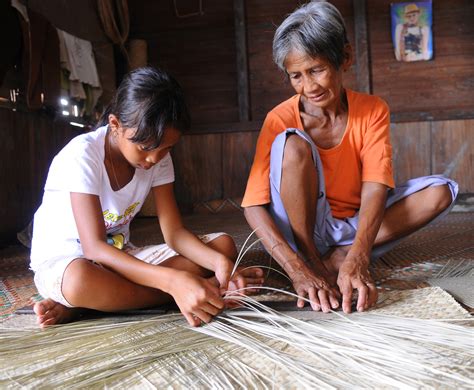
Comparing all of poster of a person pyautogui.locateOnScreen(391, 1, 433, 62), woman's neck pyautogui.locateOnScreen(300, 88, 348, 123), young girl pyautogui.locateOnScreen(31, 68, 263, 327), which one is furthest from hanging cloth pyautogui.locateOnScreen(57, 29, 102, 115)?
poster of a person pyautogui.locateOnScreen(391, 1, 433, 62)

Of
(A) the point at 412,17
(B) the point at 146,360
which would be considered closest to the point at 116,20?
(A) the point at 412,17

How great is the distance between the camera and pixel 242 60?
14.0ft

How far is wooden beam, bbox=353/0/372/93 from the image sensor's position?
4.15 metres

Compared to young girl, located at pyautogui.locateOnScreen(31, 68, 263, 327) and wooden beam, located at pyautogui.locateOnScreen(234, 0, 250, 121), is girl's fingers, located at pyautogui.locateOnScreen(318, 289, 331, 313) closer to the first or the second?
young girl, located at pyautogui.locateOnScreen(31, 68, 263, 327)

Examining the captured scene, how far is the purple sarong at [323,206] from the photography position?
158 centimetres

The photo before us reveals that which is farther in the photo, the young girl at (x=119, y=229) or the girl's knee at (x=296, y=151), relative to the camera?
the girl's knee at (x=296, y=151)

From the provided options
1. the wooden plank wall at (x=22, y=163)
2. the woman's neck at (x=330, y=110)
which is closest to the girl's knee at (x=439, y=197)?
the woman's neck at (x=330, y=110)

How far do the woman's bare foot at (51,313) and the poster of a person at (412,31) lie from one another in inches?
147

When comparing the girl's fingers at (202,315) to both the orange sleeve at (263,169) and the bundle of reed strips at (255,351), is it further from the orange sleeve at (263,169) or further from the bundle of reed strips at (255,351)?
the orange sleeve at (263,169)

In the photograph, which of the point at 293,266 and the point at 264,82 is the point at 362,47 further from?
the point at 293,266

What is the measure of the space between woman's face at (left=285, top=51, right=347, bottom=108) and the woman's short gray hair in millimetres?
18

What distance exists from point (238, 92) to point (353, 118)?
2.76 metres

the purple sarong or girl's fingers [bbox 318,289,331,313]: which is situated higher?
the purple sarong

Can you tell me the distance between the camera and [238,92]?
14.3 ft
